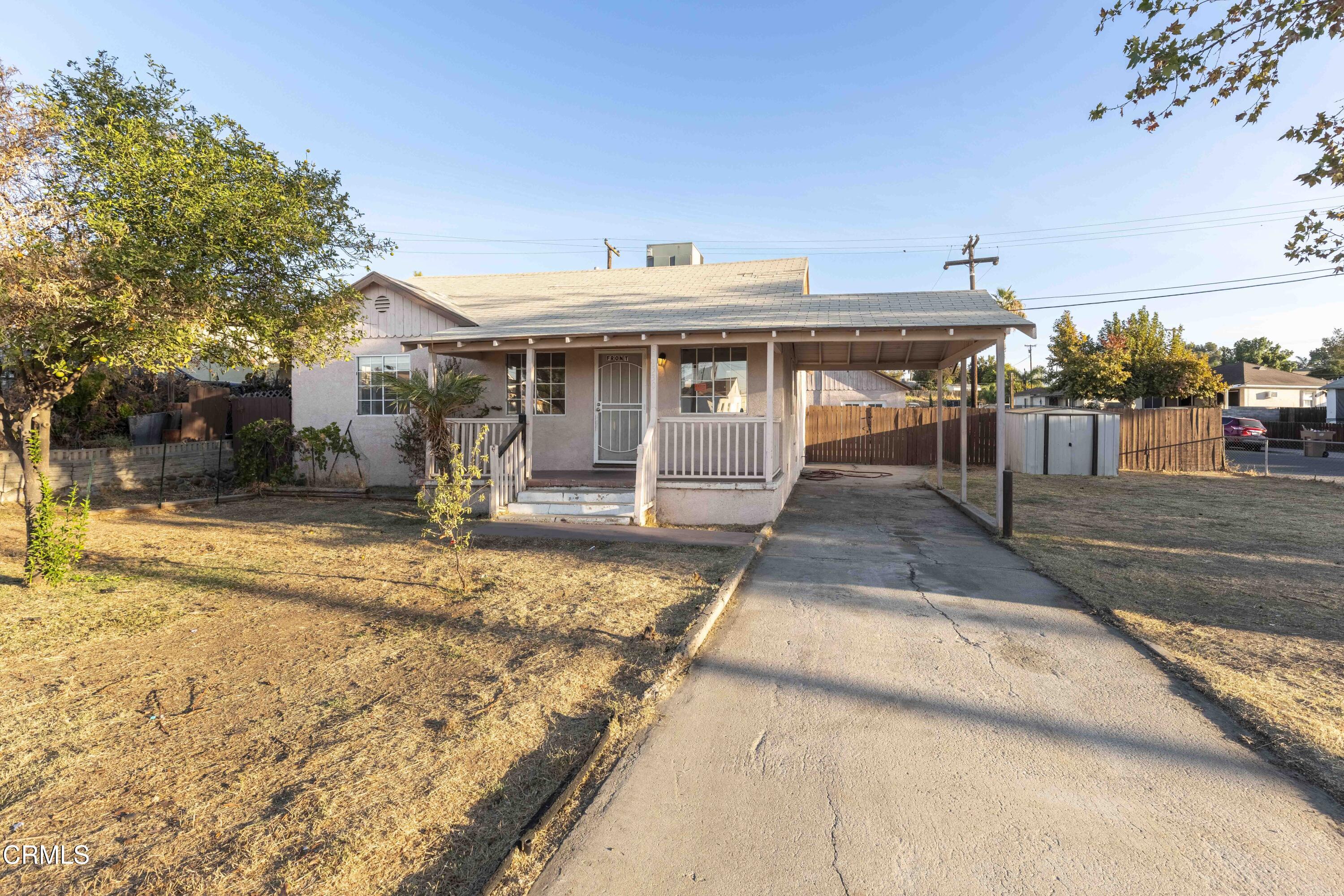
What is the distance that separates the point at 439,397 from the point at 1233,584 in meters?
10.1

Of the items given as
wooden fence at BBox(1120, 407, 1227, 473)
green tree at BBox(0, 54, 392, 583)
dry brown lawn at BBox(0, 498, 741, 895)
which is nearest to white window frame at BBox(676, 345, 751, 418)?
dry brown lawn at BBox(0, 498, 741, 895)

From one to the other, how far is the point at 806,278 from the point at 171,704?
13.6 metres

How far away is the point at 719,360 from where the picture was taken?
Result: 1154cm

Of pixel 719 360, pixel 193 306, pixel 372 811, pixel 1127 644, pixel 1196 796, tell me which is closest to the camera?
pixel 372 811

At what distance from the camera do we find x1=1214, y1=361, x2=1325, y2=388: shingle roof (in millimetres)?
43969

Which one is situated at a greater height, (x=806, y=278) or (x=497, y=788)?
(x=806, y=278)

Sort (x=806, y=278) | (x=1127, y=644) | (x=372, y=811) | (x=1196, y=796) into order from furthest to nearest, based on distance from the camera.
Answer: (x=806, y=278) → (x=1127, y=644) → (x=1196, y=796) → (x=372, y=811)

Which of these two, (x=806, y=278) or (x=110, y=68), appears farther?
(x=806, y=278)

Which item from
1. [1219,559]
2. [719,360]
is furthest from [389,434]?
[1219,559]

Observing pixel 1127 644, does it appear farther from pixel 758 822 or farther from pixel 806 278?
pixel 806 278

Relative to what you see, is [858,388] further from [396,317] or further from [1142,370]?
[396,317]

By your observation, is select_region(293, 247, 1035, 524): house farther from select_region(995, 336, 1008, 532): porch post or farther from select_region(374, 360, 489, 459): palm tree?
select_region(374, 360, 489, 459): palm tree

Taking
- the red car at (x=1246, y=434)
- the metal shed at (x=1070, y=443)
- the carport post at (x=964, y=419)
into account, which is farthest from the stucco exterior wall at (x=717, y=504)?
the red car at (x=1246, y=434)

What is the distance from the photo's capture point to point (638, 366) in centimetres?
1173
